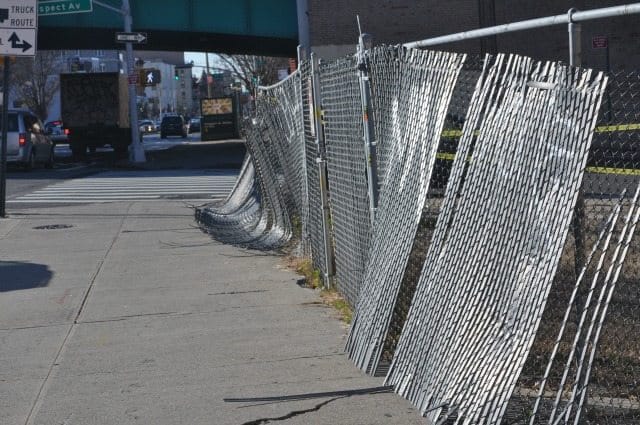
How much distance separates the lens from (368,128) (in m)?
7.65

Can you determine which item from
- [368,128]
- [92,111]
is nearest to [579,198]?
[368,128]

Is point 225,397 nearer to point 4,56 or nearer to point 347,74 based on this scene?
point 347,74

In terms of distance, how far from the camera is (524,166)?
5.09 metres

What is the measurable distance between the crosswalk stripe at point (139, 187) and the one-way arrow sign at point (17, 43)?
4.39m

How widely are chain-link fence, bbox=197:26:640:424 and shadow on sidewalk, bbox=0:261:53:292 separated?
381 cm

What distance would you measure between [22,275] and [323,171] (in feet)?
12.8

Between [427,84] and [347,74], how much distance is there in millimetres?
1955

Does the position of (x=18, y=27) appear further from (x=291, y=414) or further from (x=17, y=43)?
(x=291, y=414)

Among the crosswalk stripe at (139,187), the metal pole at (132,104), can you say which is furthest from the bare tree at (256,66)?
the crosswalk stripe at (139,187)

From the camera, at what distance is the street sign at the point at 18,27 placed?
16594mm

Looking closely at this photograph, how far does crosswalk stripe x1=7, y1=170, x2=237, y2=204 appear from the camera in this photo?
20953mm

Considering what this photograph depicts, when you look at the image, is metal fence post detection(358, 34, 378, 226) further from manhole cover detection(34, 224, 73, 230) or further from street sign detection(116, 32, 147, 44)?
street sign detection(116, 32, 147, 44)

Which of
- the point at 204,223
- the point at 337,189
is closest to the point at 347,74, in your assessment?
the point at 337,189

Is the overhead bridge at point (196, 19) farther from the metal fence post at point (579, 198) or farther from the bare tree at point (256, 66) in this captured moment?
the metal fence post at point (579, 198)
